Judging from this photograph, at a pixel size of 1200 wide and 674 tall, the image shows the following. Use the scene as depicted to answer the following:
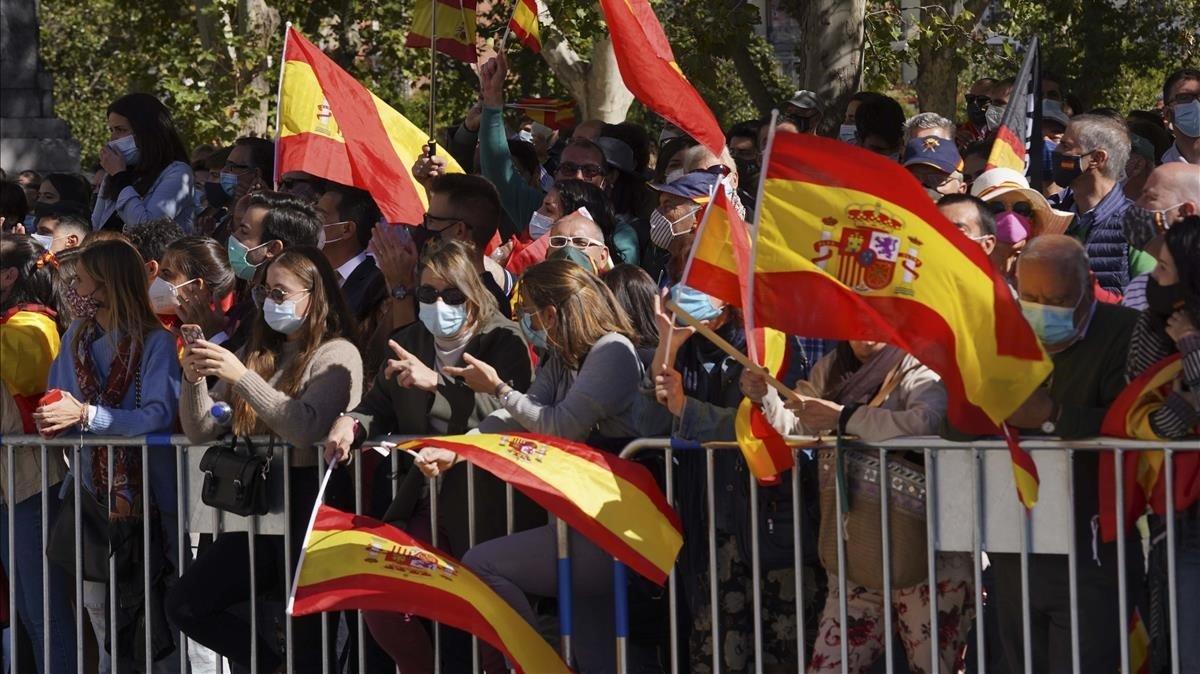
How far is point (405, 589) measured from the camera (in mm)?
6699

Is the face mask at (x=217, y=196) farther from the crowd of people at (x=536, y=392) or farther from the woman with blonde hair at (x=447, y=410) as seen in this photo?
the woman with blonde hair at (x=447, y=410)

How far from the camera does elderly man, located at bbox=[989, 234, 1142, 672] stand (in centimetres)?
617

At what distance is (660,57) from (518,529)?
6.93 feet

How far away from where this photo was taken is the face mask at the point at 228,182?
1085 cm

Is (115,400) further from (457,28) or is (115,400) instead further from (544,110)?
(544,110)

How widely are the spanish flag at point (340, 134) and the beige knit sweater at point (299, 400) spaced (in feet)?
6.04

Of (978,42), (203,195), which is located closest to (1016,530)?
(203,195)

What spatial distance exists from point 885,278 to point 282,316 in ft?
7.59

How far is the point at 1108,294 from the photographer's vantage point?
23.6 ft

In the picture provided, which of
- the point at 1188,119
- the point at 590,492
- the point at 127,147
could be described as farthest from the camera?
the point at 127,147

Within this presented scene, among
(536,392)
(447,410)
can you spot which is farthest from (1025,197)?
(447,410)

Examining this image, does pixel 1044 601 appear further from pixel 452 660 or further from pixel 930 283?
pixel 452 660

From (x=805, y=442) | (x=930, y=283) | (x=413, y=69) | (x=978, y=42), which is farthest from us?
(x=413, y=69)

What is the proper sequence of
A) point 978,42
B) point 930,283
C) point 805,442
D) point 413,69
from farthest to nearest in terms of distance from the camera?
point 413,69
point 978,42
point 805,442
point 930,283
